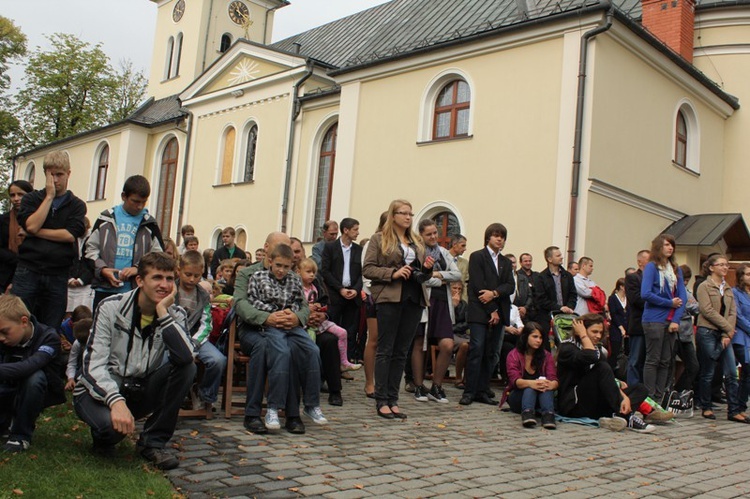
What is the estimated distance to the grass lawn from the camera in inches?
159

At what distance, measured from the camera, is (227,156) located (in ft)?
84.5

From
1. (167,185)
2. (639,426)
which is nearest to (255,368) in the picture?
(639,426)

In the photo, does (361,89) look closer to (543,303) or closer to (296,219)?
(296,219)

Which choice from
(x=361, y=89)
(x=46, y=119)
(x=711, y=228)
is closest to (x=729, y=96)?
(x=711, y=228)

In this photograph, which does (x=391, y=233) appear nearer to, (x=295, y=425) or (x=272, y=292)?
(x=272, y=292)

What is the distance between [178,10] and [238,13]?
10.1ft

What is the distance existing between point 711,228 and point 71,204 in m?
15.8

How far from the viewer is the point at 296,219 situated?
22.5m

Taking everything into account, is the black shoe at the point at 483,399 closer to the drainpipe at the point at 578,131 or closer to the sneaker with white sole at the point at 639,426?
the sneaker with white sole at the point at 639,426

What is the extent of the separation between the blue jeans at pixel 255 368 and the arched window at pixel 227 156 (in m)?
19.5

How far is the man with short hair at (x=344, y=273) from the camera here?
351 inches

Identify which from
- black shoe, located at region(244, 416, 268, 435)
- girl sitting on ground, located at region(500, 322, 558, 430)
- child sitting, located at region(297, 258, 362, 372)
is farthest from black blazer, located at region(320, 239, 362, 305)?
black shoe, located at region(244, 416, 268, 435)

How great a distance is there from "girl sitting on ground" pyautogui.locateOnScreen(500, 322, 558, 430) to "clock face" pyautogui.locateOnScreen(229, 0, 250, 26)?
31.8 m

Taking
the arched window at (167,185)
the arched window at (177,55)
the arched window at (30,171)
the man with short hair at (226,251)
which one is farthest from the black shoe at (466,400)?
the arched window at (30,171)
